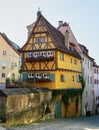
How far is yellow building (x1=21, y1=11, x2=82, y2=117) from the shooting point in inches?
1406

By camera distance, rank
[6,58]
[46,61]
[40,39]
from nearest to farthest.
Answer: [46,61], [40,39], [6,58]

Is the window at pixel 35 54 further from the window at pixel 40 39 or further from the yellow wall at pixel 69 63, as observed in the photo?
the yellow wall at pixel 69 63

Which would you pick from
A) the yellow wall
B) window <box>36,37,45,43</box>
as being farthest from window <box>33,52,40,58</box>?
the yellow wall

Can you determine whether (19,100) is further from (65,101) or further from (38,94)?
(65,101)

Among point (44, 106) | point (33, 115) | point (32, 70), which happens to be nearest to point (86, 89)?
point (32, 70)

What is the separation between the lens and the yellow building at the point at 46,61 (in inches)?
1406

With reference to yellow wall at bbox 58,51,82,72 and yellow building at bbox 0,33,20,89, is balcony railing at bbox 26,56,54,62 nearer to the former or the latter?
yellow wall at bbox 58,51,82,72

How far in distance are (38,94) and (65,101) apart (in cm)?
833

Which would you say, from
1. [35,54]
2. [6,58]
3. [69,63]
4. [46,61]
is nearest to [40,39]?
[35,54]

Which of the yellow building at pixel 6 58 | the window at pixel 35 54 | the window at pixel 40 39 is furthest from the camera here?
the yellow building at pixel 6 58

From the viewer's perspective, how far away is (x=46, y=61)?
36.4m

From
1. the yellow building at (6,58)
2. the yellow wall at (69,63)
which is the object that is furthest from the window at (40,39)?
the yellow building at (6,58)

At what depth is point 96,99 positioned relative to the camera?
59.7m

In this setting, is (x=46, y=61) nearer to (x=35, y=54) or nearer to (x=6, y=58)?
(x=35, y=54)
